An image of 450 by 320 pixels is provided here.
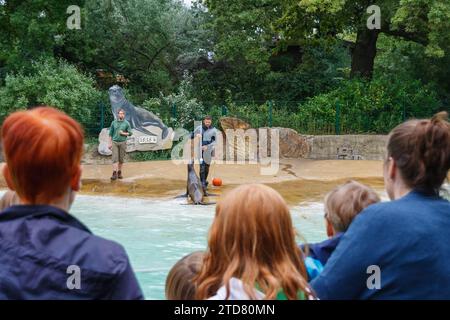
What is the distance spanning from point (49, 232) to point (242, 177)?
1370 cm

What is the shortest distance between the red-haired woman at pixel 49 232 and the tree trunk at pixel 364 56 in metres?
21.4

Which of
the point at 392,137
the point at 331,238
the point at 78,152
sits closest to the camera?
the point at 78,152

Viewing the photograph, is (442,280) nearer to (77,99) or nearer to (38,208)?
(38,208)

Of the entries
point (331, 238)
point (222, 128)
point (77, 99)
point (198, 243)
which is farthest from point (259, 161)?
point (331, 238)

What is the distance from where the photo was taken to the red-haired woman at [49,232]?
1796 mm

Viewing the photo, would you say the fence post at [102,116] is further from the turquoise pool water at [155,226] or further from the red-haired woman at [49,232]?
the red-haired woman at [49,232]

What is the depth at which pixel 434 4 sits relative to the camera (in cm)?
1747

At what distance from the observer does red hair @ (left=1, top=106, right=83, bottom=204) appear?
6.16 feet

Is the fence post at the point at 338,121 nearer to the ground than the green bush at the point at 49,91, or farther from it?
nearer to the ground

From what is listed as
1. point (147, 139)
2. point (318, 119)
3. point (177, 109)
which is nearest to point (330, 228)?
point (147, 139)

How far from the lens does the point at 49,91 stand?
1909 centimetres

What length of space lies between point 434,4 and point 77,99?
31.5 feet

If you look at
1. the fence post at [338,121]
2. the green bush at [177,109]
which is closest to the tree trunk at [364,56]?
the fence post at [338,121]
